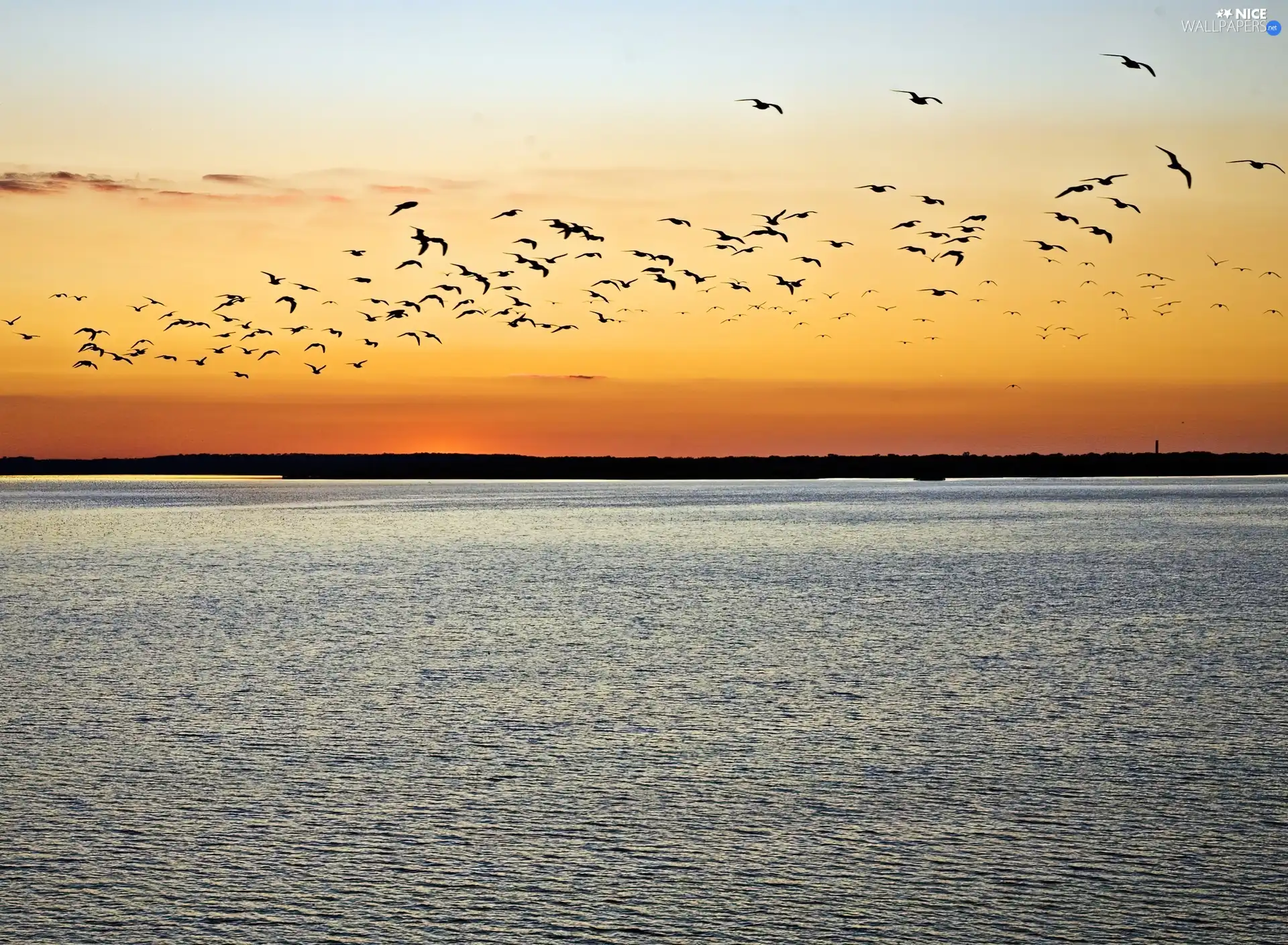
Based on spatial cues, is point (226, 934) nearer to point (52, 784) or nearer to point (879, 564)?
point (52, 784)

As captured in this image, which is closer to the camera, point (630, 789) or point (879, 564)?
point (630, 789)

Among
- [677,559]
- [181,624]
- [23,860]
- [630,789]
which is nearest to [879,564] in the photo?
[677,559]

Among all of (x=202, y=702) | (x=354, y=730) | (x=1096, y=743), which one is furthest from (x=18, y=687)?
(x=1096, y=743)

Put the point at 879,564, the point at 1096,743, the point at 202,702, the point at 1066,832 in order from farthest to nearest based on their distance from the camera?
the point at 879,564 < the point at 202,702 < the point at 1096,743 < the point at 1066,832

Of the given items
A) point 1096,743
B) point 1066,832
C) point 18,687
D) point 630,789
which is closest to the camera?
point 1066,832

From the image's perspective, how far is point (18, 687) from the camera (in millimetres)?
23688

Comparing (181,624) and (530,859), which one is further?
(181,624)

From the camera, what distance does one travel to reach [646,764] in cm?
1738

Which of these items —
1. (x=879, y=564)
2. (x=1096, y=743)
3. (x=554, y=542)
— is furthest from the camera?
(x=554, y=542)

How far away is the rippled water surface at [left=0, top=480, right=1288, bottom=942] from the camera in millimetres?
12070

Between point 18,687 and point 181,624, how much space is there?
10.2 meters

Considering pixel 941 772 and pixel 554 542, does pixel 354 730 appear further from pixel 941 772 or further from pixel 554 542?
pixel 554 542

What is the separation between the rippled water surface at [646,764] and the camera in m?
12.1

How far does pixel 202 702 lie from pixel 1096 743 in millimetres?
13144
